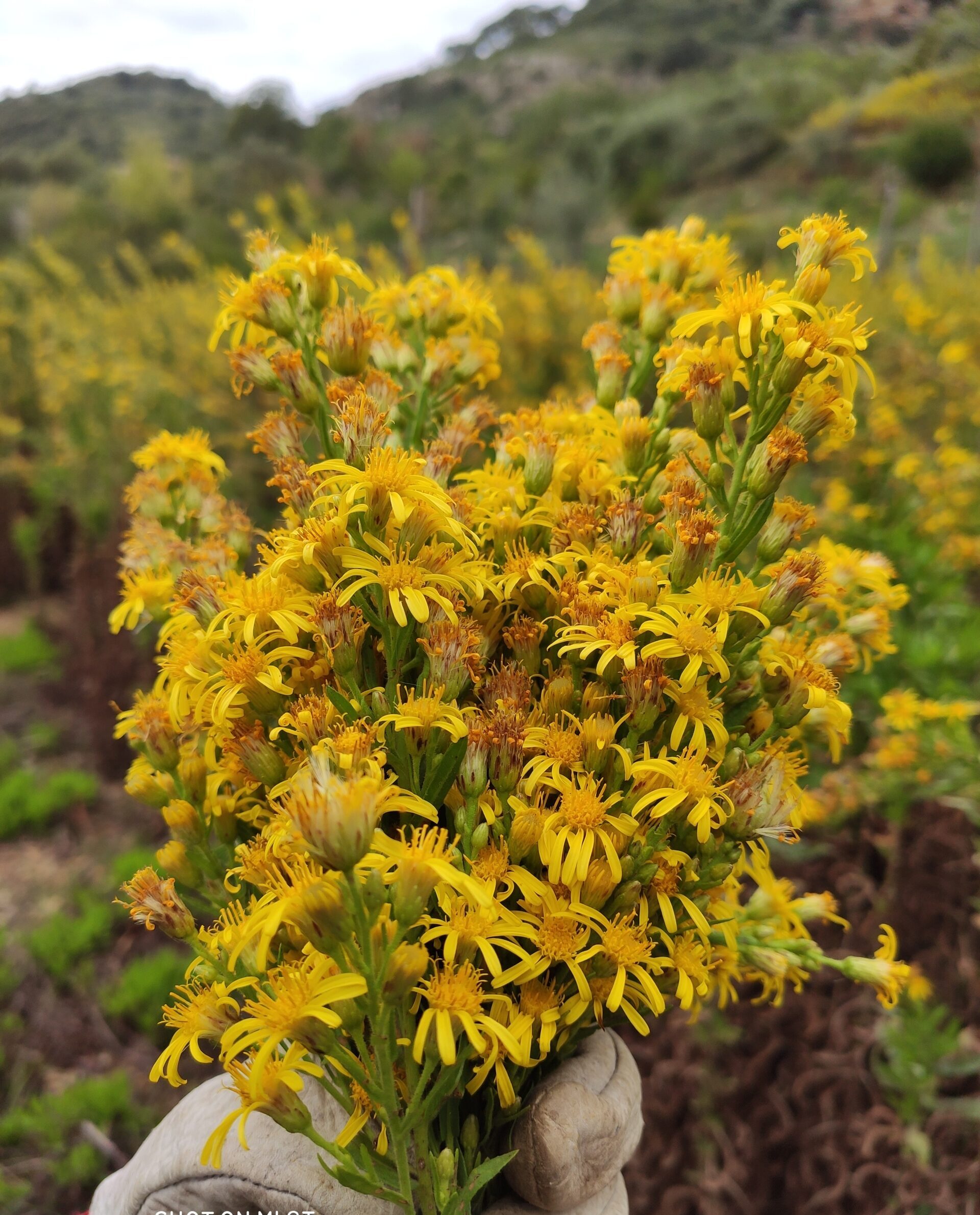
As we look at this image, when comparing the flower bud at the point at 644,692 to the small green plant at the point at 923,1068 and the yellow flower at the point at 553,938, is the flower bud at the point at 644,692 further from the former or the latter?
the small green plant at the point at 923,1068

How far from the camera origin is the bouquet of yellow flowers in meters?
0.73

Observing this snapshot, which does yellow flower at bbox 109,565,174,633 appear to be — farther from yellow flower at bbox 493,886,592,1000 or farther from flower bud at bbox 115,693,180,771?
yellow flower at bbox 493,886,592,1000

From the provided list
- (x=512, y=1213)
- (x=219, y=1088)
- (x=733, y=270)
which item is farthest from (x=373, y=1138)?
(x=733, y=270)

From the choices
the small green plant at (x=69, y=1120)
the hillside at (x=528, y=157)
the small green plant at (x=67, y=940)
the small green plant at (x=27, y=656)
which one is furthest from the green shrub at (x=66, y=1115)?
the hillside at (x=528, y=157)

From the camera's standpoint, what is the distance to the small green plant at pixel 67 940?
306cm

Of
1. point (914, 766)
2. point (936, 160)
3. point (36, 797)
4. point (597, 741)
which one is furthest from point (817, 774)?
point (936, 160)

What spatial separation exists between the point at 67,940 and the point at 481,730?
314cm

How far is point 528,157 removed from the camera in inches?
1193

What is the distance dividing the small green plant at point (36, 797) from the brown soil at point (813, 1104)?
Result: 10.3 feet

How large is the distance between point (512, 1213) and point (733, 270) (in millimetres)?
1385

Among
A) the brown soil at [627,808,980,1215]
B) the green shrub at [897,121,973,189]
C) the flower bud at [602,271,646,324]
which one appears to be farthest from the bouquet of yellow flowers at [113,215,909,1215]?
the green shrub at [897,121,973,189]

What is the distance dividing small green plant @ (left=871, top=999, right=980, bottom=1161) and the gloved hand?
4.84 feet

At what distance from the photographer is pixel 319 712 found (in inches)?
31.1

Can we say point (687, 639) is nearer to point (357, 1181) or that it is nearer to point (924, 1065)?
point (357, 1181)
